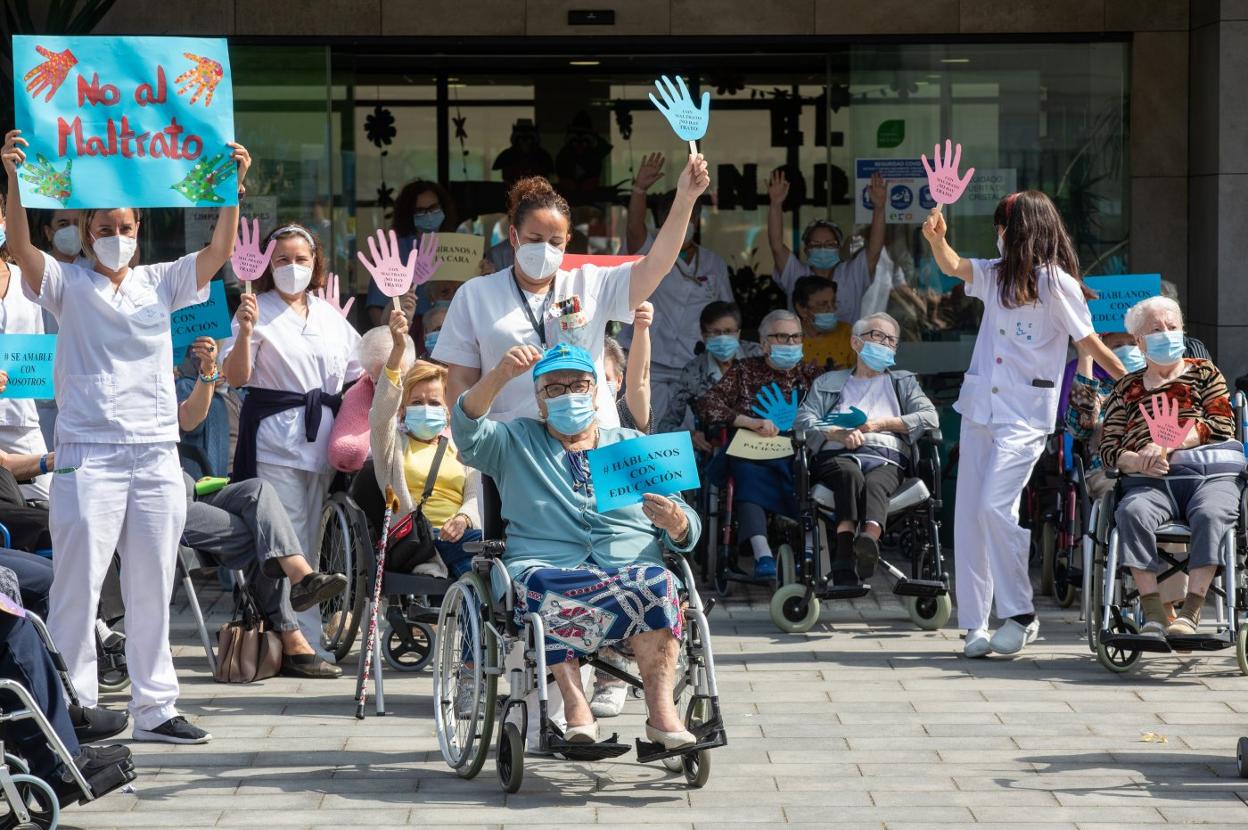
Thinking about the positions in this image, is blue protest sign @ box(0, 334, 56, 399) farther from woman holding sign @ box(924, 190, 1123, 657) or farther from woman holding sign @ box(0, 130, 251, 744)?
woman holding sign @ box(924, 190, 1123, 657)

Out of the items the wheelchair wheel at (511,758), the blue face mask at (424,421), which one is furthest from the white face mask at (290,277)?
the wheelchair wheel at (511,758)

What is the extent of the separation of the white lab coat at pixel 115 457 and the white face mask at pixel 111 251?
0.06 m

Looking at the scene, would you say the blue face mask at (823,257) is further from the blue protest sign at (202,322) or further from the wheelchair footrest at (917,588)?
the blue protest sign at (202,322)

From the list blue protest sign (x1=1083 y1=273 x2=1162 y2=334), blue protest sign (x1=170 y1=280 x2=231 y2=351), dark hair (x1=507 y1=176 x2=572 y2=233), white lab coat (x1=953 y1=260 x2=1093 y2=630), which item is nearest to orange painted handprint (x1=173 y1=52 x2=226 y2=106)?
dark hair (x1=507 y1=176 x2=572 y2=233)

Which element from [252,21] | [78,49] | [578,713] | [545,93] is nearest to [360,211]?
[545,93]

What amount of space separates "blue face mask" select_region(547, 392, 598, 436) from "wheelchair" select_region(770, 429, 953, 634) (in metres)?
2.51

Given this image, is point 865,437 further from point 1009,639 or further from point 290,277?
point 290,277

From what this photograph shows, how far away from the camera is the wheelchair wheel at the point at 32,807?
4.71 m

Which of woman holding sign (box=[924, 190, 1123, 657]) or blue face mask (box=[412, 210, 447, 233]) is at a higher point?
blue face mask (box=[412, 210, 447, 233])

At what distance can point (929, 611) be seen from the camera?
8.06 metres

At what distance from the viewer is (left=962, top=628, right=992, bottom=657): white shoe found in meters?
7.41

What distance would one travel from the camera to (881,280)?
403 inches

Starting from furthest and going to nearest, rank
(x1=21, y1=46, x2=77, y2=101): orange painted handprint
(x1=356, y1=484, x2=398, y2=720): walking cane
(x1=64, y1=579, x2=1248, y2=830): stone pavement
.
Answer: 1. (x1=356, y1=484, x2=398, y2=720): walking cane
2. (x1=21, y1=46, x2=77, y2=101): orange painted handprint
3. (x1=64, y1=579, x2=1248, y2=830): stone pavement

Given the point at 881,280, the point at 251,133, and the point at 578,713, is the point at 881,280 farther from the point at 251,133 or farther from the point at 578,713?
the point at 578,713
